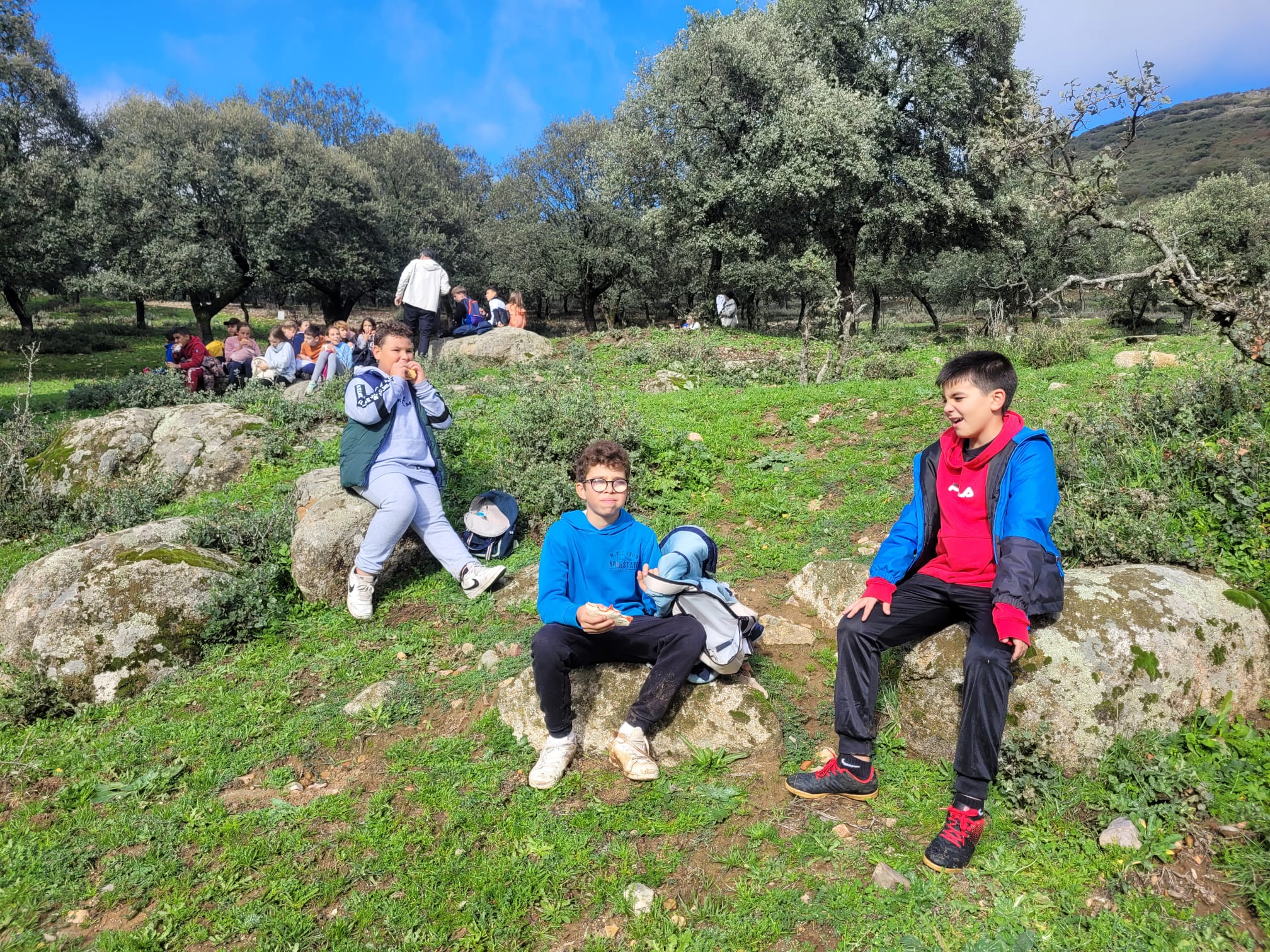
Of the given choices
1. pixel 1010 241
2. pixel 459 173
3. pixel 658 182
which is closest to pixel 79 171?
pixel 658 182

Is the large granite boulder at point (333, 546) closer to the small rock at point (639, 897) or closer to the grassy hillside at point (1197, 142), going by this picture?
the small rock at point (639, 897)

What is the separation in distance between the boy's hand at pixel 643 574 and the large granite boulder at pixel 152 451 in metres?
6.43

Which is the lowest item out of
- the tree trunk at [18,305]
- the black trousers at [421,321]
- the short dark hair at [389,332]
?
the short dark hair at [389,332]

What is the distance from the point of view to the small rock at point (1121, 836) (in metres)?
2.63

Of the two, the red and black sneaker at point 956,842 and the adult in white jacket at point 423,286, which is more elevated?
the adult in white jacket at point 423,286

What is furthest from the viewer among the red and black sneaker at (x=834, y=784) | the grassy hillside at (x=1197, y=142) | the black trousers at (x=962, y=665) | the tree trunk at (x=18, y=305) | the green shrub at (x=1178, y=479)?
the grassy hillside at (x=1197, y=142)

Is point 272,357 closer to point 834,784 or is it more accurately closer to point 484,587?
point 484,587

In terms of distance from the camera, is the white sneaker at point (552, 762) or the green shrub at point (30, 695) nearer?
the white sneaker at point (552, 762)

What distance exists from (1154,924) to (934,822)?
784mm

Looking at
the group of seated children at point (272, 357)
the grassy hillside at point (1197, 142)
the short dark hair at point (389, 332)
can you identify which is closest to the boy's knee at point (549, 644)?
the short dark hair at point (389, 332)

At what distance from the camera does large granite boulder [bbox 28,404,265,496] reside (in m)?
7.58

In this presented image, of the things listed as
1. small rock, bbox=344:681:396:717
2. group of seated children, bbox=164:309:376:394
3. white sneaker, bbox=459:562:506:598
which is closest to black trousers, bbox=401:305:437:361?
group of seated children, bbox=164:309:376:394

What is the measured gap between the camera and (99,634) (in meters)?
4.32

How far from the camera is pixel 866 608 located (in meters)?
3.29
